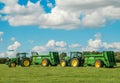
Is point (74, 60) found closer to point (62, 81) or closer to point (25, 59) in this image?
point (25, 59)

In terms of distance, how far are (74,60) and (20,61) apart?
7.34 meters

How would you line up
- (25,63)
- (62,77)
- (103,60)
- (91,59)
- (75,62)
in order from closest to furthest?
(62,77), (103,60), (91,59), (75,62), (25,63)

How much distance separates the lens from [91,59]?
128 feet

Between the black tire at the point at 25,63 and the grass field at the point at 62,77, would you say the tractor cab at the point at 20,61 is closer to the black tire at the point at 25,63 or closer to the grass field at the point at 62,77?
the black tire at the point at 25,63

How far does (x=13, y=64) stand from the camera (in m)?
42.9

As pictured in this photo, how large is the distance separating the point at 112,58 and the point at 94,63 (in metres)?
2.10

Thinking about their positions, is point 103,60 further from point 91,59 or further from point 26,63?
point 26,63

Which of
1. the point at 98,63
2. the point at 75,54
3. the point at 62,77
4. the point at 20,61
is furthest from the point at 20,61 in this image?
the point at 62,77

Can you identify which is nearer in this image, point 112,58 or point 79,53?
point 112,58

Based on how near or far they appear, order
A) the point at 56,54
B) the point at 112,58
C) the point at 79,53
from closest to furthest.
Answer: the point at 112,58 → the point at 79,53 → the point at 56,54

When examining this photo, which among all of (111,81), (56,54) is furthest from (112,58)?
(111,81)

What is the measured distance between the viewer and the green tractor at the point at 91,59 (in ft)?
123

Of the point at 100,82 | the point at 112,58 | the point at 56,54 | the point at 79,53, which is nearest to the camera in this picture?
the point at 100,82

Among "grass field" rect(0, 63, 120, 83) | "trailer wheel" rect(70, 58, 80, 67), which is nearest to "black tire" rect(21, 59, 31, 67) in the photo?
"trailer wheel" rect(70, 58, 80, 67)
